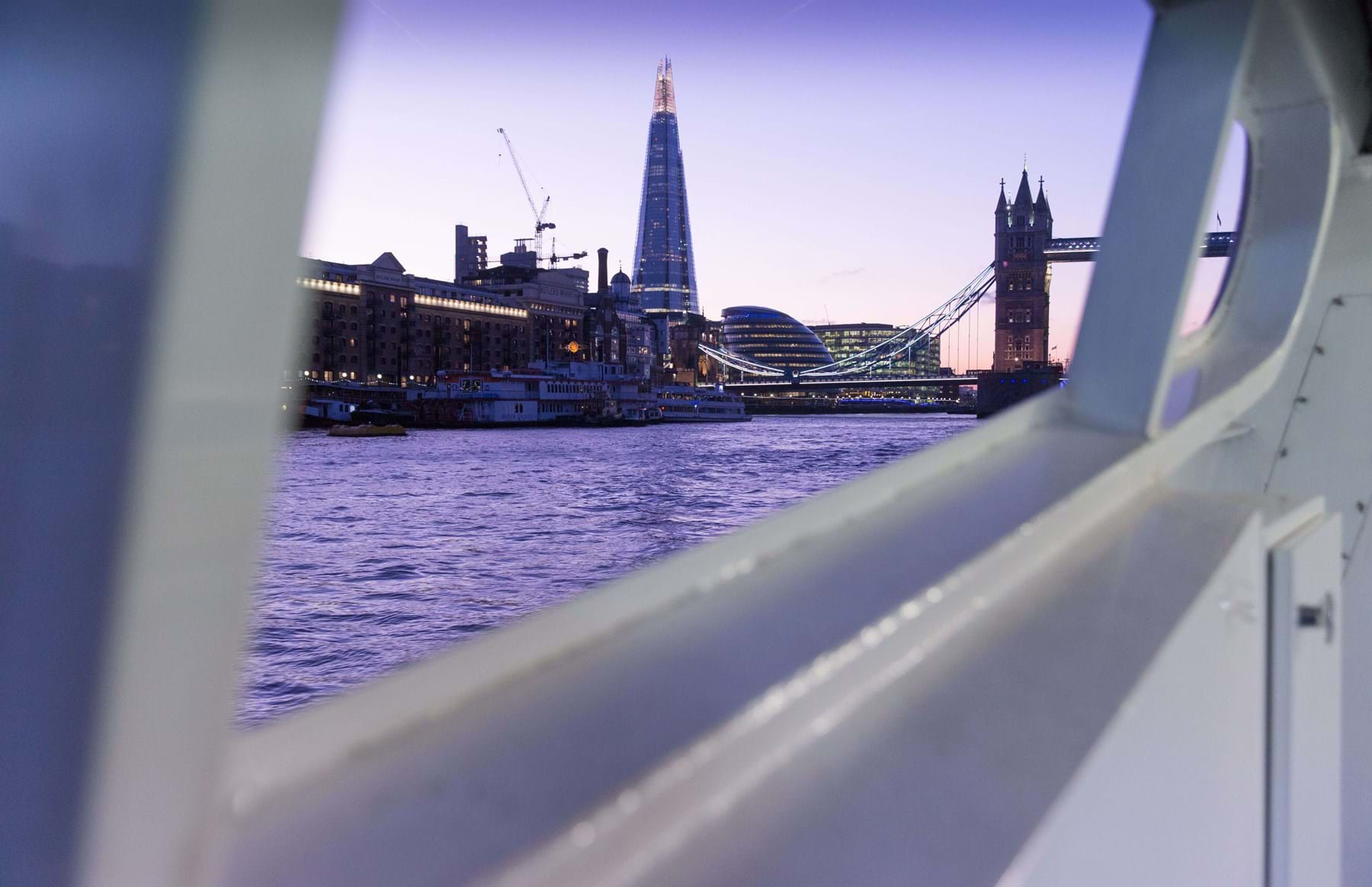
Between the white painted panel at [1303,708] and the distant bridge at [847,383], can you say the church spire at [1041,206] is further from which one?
the distant bridge at [847,383]

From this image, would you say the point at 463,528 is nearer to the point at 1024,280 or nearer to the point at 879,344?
the point at 1024,280

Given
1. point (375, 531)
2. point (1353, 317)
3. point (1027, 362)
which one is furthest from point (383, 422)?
point (1353, 317)

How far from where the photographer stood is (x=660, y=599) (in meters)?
0.56

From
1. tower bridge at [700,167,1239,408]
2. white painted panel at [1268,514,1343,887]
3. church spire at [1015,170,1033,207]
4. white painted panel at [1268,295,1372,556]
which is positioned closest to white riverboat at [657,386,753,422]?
tower bridge at [700,167,1239,408]

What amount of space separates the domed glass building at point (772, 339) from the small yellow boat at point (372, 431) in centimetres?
1981

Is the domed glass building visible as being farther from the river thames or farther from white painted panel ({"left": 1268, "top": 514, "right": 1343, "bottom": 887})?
white painted panel ({"left": 1268, "top": 514, "right": 1343, "bottom": 887})

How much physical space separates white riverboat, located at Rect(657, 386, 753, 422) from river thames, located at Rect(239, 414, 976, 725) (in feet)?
34.0

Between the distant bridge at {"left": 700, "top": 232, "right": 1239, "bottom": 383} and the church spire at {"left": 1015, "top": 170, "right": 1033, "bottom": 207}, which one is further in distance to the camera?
the distant bridge at {"left": 700, "top": 232, "right": 1239, "bottom": 383}

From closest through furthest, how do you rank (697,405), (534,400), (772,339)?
(534,400)
(697,405)
(772,339)

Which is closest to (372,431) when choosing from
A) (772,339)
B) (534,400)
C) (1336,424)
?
(534,400)

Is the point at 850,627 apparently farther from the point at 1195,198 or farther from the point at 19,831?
the point at 1195,198

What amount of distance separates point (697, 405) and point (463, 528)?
2114 centimetres

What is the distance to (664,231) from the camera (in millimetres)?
56250

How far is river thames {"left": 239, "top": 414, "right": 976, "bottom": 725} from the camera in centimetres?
579
